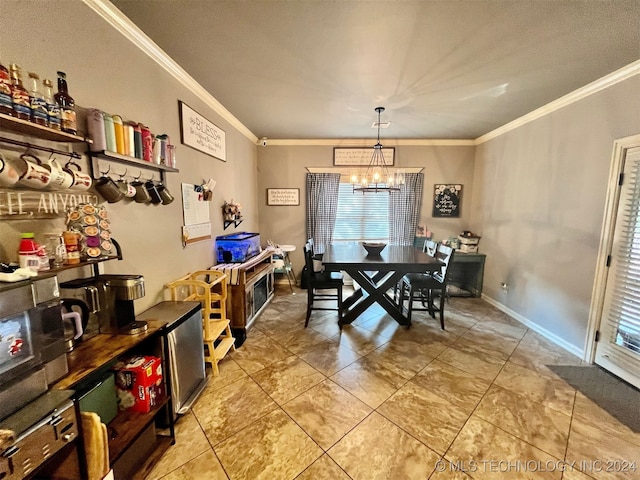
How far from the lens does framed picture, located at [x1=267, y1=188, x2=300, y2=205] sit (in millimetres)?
4461

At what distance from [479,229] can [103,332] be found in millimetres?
4776

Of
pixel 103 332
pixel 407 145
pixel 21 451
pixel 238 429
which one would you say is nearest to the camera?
pixel 21 451

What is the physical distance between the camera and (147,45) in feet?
5.79

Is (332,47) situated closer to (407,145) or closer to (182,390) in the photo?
(182,390)

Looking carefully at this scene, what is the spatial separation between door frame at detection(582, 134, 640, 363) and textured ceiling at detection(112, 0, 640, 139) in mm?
657

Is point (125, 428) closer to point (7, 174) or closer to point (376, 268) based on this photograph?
point (7, 174)

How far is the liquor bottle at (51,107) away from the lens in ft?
3.56

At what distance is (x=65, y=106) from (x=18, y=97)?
0.21 m

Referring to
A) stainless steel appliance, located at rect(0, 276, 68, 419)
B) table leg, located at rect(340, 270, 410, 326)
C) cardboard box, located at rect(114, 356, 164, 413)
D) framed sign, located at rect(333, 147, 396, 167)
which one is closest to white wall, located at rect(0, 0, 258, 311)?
stainless steel appliance, located at rect(0, 276, 68, 419)

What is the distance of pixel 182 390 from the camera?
171cm

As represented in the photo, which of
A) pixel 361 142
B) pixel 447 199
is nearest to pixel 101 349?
pixel 361 142

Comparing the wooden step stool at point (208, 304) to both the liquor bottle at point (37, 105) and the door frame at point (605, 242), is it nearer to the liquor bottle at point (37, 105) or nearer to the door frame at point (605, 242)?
the liquor bottle at point (37, 105)

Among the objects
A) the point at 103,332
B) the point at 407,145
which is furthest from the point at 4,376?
the point at 407,145

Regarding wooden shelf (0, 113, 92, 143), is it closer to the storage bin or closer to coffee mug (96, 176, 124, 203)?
coffee mug (96, 176, 124, 203)
